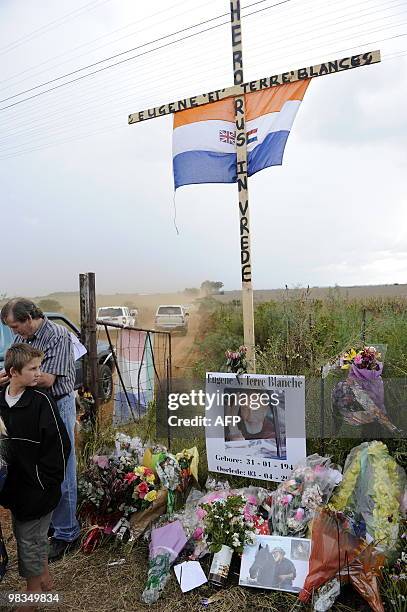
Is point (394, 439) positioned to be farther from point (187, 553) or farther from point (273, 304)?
point (273, 304)

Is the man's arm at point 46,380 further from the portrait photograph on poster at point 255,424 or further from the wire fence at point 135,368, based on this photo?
the wire fence at point 135,368

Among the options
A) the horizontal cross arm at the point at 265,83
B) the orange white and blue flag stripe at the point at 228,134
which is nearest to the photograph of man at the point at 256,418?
the orange white and blue flag stripe at the point at 228,134

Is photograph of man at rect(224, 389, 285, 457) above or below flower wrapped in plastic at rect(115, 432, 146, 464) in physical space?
above

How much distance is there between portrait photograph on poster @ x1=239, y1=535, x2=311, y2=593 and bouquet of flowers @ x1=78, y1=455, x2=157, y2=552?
811 millimetres

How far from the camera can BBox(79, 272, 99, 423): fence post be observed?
4598 millimetres

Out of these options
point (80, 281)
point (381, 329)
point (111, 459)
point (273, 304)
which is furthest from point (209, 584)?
point (273, 304)

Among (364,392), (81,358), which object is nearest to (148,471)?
(364,392)

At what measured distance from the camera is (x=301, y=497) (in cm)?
301

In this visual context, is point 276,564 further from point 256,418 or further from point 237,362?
point 237,362

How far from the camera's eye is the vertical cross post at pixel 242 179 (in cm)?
402

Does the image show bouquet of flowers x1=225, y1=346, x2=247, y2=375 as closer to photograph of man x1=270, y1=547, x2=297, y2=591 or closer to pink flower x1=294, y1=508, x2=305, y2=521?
pink flower x1=294, y1=508, x2=305, y2=521

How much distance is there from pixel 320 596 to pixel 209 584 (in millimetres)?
650

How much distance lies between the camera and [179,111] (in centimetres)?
429

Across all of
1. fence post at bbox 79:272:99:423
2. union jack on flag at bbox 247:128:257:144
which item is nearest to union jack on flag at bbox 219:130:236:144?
union jack on flag at bbox 247:128:257:144
